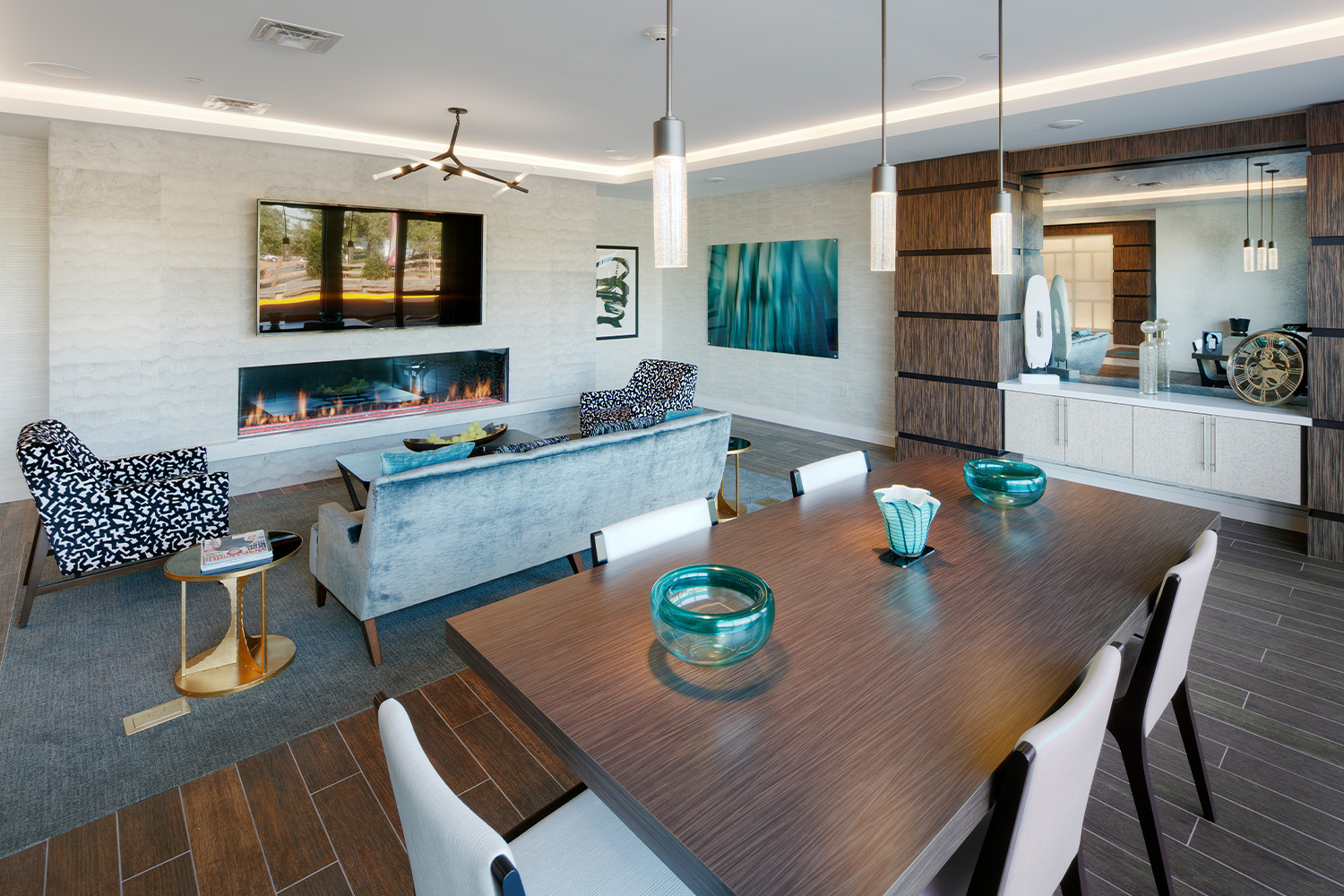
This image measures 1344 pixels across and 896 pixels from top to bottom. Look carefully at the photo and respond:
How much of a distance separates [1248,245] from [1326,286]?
66 cm

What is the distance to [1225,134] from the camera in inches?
168

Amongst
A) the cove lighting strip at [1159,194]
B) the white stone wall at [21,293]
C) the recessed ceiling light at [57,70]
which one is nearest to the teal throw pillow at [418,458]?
the recessed ceiling light at [57,70]

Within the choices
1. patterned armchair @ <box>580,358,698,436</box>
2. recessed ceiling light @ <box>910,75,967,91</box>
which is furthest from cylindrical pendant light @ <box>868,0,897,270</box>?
patterned armchair @ <box>580,358,698,436</box>

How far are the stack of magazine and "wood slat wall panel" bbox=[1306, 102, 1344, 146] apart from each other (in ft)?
17.7

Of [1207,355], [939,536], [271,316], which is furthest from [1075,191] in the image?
[271,316]

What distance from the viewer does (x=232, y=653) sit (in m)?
2.91

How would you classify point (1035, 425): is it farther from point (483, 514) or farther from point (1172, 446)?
point (483, 514)

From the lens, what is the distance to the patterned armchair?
620 centimetres

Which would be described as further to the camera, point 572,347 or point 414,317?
point 572,347

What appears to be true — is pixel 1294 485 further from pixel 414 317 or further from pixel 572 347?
pixel 414 317

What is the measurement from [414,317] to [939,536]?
5.12 m

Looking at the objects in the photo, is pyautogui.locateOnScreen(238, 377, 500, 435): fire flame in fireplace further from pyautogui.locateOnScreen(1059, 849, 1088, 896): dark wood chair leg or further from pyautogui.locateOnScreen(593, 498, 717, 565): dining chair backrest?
pyautogui.locateOnScreen(1059, 849, 1088, 896): dark wood chair leg

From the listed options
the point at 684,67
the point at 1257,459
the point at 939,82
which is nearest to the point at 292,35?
the point at 684,67

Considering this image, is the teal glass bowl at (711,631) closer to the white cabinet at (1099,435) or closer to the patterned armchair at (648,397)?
the white cabinet at (1099,435)
